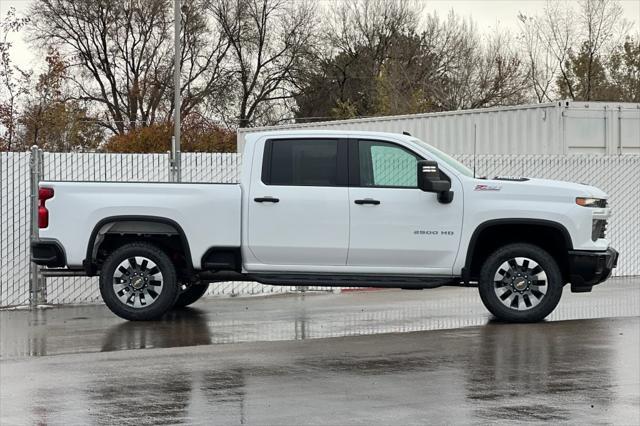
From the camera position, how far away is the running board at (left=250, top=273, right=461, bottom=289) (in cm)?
1318

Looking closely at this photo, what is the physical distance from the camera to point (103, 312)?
48.4 feet

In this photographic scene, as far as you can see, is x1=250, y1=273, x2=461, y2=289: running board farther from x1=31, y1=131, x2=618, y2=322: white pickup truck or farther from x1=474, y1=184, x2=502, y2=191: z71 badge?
x1=474, y1=184, x2=502, y2=191: z71 badge

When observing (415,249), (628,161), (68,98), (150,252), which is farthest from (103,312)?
(68,98)

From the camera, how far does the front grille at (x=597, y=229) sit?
1312 centimetres

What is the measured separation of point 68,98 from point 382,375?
4332cm

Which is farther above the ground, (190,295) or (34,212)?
(34,212)

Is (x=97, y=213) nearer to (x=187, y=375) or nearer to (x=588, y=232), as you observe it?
(x=187, y=375)

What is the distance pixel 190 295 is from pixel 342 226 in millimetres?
2797

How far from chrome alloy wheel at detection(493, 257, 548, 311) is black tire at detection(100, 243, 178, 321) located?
11.6 ft

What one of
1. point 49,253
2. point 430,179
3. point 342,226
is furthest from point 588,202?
point 49,253

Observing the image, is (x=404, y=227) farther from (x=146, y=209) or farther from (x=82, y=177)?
(x=82, y=177)

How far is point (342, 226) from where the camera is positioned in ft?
43.1

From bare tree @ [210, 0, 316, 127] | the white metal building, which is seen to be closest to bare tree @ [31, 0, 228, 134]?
bare tree @ [210, 0, 316, 127]

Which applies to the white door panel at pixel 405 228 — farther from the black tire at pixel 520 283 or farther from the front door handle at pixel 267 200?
the front door handle at pixel 267 200
